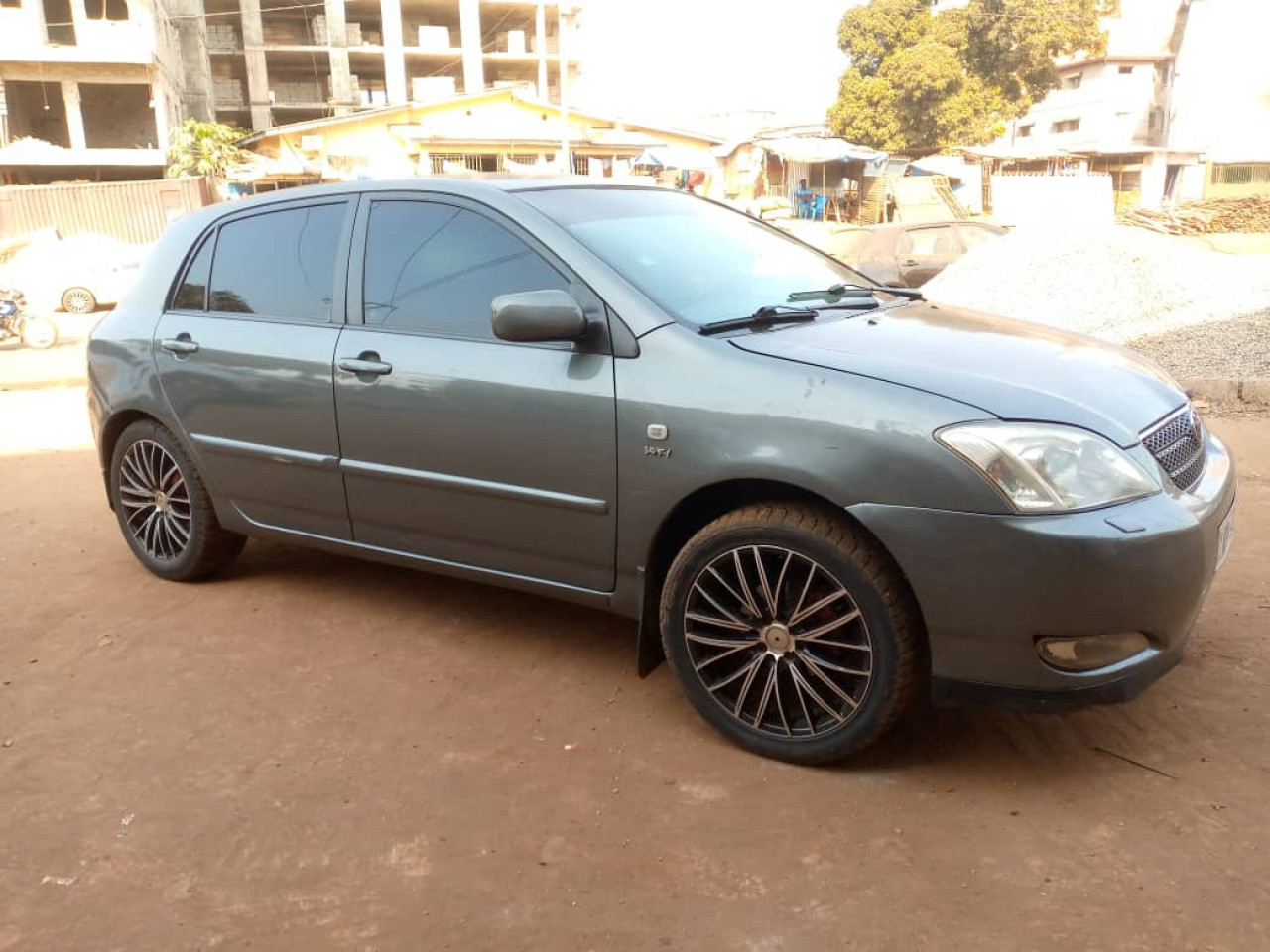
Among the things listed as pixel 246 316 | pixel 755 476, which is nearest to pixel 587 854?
pixel 755 476

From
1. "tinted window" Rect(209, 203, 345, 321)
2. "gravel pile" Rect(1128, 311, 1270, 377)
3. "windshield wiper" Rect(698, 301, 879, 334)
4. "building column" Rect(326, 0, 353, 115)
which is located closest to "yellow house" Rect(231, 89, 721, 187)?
"building column" Rect(326, 0, 353, 115)

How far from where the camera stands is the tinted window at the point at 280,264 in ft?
13.1

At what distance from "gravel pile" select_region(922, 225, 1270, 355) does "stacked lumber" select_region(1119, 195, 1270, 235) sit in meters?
10.8

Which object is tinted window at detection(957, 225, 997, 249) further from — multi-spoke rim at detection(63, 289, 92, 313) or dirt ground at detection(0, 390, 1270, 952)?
multi-spoke rim at detection(63, 289, 92, 313)

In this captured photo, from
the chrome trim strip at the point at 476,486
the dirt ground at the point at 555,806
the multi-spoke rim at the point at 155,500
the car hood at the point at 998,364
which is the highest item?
the car hood at the point at 998,364

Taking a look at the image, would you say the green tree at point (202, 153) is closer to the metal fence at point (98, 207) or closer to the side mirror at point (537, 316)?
the metal fence at point (98, 207)

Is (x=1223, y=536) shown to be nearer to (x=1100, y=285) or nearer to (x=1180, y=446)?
(x=1180, y=446)

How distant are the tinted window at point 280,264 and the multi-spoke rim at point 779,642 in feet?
6.23

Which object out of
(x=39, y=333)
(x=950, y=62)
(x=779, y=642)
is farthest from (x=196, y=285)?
(x=950, y=62)

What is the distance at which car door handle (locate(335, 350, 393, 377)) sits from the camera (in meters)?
3.67

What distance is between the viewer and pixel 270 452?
408cm

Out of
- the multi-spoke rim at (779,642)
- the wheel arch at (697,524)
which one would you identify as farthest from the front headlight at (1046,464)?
the multi-spoke rim at (779,642)

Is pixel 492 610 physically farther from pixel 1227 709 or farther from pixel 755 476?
pixel 1227 709

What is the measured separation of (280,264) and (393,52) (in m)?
47.7
